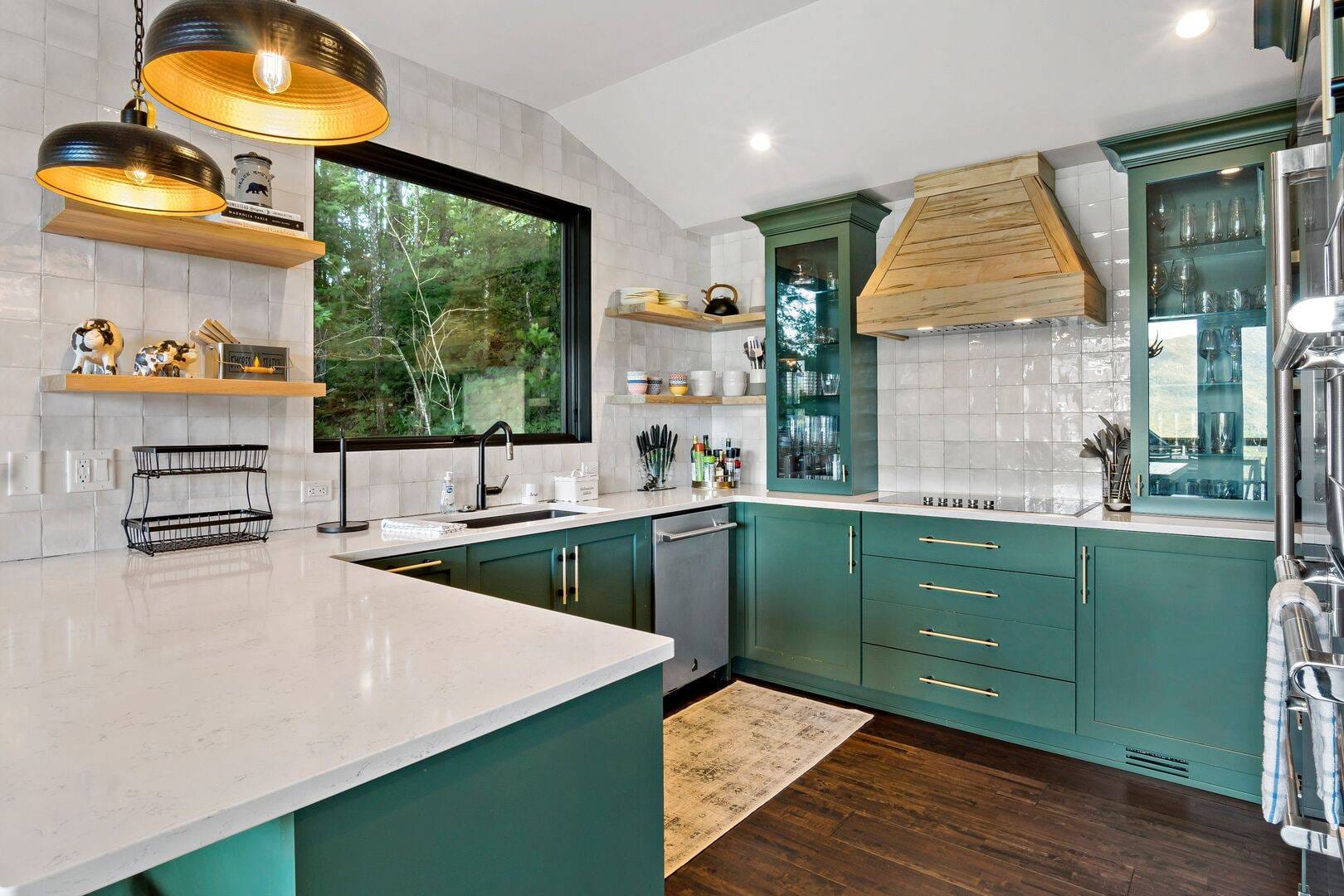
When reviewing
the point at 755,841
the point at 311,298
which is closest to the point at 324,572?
→ the point at 311,298

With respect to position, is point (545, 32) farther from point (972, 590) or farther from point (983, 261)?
point (972, 590)

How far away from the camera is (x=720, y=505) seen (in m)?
3.57

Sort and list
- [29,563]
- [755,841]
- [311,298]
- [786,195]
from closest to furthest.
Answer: [29,563] < [755,841] < [311,298] < [786,195]

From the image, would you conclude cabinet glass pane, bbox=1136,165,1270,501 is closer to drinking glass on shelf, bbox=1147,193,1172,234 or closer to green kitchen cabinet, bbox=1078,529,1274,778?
drinking glass on shelf, bbox=1147,193,1172,234

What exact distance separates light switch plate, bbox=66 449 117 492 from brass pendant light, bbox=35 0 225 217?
3.12 ft

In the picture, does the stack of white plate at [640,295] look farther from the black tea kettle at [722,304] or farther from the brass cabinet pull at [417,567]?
the brass cabinet pull at [417,567]

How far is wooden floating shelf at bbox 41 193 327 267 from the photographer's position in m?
1.97

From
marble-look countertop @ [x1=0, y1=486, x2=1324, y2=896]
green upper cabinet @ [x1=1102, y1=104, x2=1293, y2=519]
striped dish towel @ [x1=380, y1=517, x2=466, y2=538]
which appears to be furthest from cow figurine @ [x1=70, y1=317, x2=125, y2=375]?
green upper cabinet @ [x1=1102, y1=104, x2=1293, y2=519]

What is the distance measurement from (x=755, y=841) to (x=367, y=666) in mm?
1583

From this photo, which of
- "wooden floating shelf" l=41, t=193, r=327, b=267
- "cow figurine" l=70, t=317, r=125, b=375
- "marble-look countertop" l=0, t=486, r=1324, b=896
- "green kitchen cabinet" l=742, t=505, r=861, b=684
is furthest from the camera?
"green kitchen cabinet" l=742, t=505, r=861, b=684

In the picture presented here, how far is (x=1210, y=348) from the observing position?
8.92 ft

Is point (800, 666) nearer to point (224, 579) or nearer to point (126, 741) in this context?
point (224, 579)

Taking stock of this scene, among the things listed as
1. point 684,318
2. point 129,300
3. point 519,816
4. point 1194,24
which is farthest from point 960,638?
point 129,300

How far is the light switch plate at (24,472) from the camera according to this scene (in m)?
2.04
